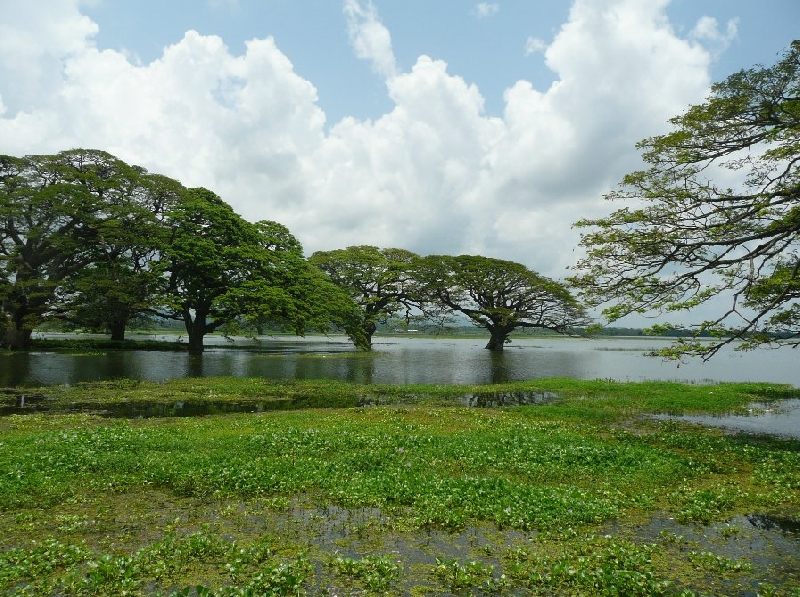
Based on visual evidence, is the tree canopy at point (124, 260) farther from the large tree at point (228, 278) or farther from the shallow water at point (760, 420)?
the shallow water at point (760, 420)

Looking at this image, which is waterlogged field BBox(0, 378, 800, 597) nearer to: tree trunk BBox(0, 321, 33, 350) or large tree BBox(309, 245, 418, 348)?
tree trunk BBox(0, 321, 33, 350)

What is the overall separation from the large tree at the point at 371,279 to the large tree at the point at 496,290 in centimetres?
322

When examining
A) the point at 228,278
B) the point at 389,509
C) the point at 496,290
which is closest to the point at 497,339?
the point at 496,290

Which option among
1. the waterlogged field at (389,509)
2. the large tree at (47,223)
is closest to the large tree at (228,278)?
the large tree at (47,223)

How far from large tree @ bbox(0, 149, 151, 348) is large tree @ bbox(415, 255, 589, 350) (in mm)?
41176

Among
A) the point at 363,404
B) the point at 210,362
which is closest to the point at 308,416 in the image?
the point at 363,404

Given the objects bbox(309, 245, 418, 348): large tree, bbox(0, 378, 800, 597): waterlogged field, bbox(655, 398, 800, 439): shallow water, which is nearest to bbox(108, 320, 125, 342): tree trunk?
bbox(309, 245, 418, 348): large tree

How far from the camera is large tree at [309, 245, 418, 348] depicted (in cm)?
7338

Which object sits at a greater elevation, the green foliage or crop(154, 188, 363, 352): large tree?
crop(154, 188, 363, 352): large tree

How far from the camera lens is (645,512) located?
421 inches

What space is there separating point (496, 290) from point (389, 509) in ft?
224

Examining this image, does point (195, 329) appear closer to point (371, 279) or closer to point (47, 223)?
point (47, 223)

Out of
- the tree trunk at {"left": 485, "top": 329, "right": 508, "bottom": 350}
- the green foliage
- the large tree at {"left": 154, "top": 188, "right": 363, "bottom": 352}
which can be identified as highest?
the large tree at {"left": 154, "top": 188, "right": 363, "bottom": 352}

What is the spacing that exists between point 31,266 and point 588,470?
55322mm
